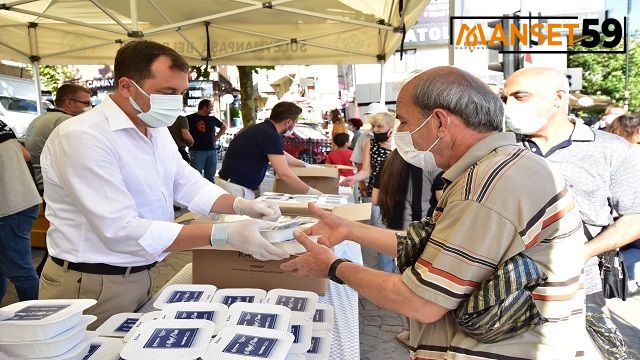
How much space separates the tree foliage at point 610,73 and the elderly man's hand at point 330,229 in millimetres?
43010

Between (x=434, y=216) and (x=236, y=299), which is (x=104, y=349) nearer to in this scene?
(x=236, y=299)

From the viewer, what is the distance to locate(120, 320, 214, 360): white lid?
1.22 m

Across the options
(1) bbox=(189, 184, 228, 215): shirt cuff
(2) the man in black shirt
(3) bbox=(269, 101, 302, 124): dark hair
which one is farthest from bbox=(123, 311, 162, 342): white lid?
(2) the man in black shirt

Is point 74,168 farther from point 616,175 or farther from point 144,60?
point 616,175

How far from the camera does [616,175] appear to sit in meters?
2.07

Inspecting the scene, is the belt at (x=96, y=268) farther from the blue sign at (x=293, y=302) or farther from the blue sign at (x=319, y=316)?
the blue sign at (x=319, y=316)

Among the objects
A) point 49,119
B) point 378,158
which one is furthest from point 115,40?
point 378,158

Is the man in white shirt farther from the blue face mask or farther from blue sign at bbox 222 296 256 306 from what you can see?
blue sign at bbox 222 296 256 306

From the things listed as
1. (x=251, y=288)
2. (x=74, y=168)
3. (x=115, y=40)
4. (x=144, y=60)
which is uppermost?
(x=115, y=40)

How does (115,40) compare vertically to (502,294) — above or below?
above

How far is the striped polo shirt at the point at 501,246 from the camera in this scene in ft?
3.47

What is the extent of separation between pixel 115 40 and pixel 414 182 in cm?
464

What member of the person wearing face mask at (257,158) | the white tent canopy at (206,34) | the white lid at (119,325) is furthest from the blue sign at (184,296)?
the white tent canopy at (206,34)

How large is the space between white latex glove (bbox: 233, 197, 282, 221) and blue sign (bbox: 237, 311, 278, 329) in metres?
0.74
